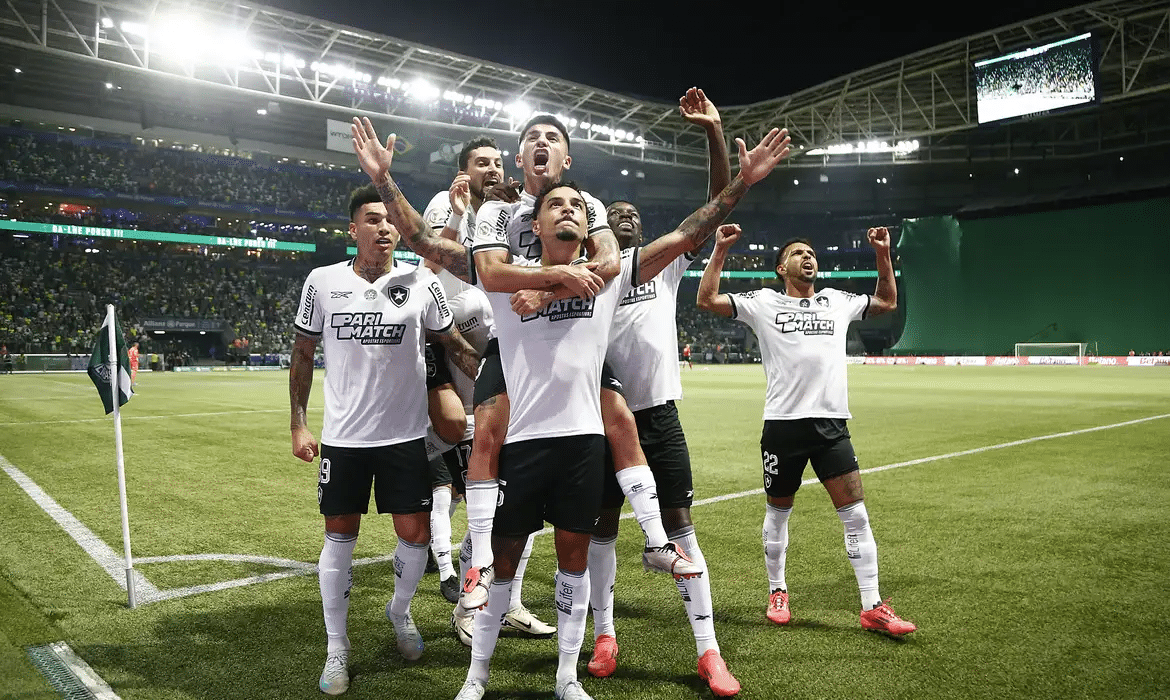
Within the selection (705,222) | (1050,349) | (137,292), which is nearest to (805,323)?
(705,222)

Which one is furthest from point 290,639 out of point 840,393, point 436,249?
point 840,393

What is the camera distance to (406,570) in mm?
4082

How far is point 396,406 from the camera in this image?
3977mm

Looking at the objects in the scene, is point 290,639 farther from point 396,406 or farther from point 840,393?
point 840,393

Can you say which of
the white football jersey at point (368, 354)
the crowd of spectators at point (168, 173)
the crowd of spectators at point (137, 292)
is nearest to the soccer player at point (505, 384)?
the white football jersey at point (368, 354)

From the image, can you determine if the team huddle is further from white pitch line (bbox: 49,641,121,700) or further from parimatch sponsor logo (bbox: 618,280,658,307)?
white pitch line (bbox: 49,641,121,700)

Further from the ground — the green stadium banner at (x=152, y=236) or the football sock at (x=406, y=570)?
the green stadium banner at (x=152, y=236)

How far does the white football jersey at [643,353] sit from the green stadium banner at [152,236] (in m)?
53.2

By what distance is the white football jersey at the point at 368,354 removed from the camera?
12.9ft

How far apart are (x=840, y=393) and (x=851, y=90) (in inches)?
1491

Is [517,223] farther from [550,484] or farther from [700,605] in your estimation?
[700,605]

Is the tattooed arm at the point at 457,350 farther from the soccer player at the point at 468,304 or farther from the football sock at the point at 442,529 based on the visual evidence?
the football sock at the point at 442,529

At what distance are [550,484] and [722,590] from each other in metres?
2.37

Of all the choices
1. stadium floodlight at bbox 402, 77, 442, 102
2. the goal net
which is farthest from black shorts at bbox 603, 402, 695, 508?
the goal net
